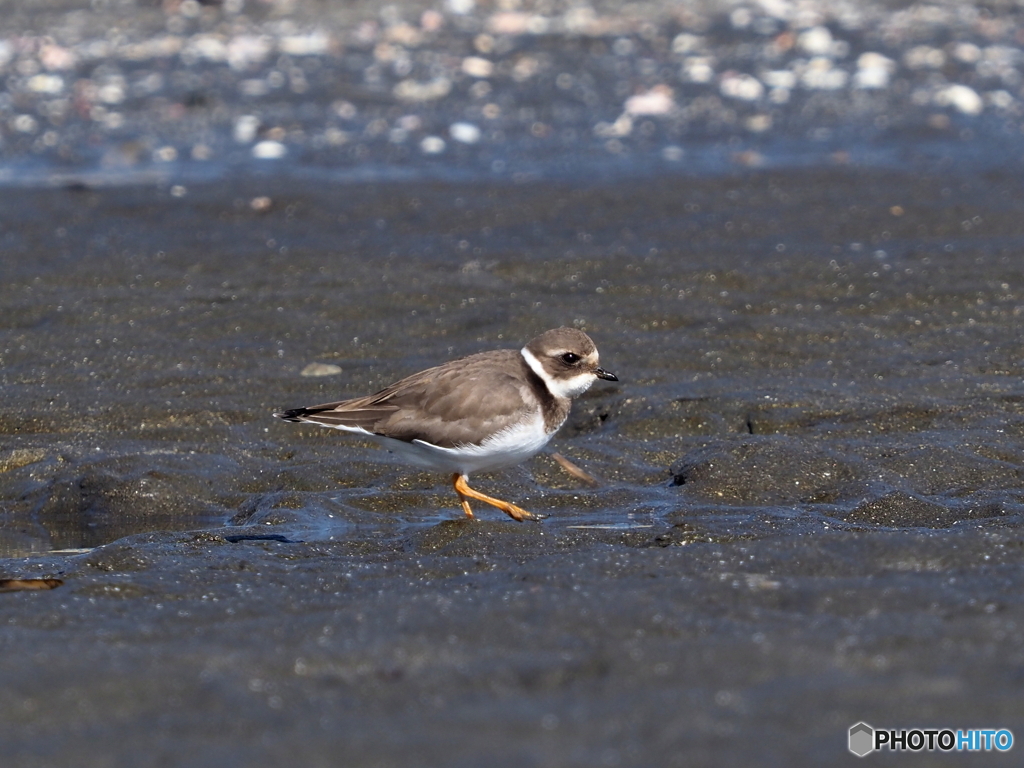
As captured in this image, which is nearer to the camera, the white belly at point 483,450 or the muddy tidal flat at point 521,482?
the muddy tidal flat at point 521,482

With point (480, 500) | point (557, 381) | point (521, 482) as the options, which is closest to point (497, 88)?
point (521, 482)

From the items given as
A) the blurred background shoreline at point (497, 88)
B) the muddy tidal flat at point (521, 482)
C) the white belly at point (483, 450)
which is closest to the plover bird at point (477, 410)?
the white belly at point (483, 450)

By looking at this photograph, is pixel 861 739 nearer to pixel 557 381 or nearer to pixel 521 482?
pixel 557 381

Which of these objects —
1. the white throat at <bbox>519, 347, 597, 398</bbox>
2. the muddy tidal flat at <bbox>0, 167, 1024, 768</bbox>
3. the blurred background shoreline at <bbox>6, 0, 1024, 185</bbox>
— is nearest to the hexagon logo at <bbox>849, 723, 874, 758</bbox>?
the muddy tidal flat at <bbox>0, 167, 1024, 768</bbox>

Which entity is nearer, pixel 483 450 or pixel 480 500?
pixel 483 450

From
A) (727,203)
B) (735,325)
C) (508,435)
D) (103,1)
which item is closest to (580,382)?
(508,435)

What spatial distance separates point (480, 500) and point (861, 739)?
327 cm

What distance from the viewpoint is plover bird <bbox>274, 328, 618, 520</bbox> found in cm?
598

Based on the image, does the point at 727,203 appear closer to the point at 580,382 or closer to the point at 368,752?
the point at 580,382

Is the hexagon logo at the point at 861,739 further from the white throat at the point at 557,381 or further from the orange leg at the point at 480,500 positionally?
the white throat at the point at 557,381

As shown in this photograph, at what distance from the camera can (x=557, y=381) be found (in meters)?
6.36

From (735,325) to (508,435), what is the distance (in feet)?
9.81

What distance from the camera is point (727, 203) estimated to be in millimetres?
11406

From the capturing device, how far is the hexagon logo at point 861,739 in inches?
123
